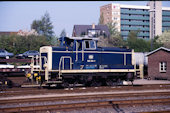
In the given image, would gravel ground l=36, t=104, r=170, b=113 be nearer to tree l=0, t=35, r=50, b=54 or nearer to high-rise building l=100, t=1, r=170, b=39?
tree l=0, t=35, r=50, b=54

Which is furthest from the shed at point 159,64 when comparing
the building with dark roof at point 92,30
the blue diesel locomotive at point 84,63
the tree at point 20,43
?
the building with dark roof at point 92,30

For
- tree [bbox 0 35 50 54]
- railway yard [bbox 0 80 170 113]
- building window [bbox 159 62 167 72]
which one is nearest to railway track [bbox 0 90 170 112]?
railway yard [bbox 0 80 170 113]

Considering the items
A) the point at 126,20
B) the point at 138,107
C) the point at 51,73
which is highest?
the point at 126,20

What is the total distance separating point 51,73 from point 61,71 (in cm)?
64

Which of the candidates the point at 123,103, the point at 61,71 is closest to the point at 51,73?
the point at 61,71

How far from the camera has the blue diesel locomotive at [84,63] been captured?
15102mm

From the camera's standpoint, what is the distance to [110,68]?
16.7 metres

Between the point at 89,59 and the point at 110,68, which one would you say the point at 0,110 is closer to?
the point at 89,59

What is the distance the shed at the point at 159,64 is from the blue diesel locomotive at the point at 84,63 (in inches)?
397

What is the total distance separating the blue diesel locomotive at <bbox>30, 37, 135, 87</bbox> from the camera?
15.1 m

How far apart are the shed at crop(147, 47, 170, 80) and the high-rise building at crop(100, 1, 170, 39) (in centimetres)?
6357

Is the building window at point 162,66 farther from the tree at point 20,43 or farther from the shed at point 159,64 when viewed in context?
the tree at point 20,43

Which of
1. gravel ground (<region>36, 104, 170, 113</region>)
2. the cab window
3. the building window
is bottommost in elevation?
gravel ground (<region>36, 104, 170, 113</region>)

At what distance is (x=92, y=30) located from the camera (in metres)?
65.2
